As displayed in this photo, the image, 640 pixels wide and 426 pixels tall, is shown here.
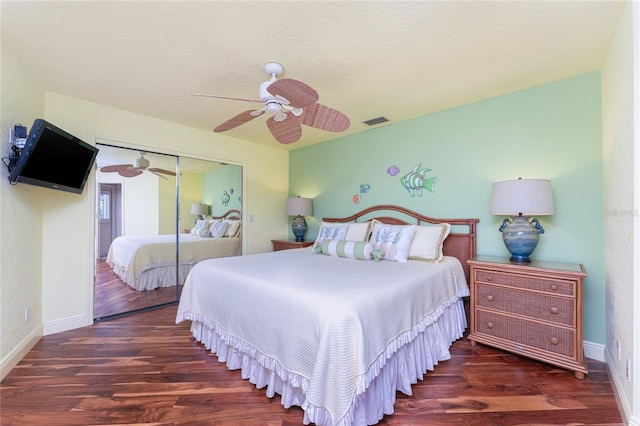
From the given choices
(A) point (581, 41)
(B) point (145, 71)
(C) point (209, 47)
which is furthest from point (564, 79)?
(B) point (145, 71)

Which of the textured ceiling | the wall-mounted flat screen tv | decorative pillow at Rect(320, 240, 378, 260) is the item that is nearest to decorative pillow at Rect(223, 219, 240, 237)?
decorative pillow at Rect(320, 240, 378, 260)

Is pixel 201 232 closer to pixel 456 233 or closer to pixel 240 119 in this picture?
pixel 240 119

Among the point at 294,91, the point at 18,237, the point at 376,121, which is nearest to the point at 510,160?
the point at 376,121

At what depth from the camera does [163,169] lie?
3.63 meters

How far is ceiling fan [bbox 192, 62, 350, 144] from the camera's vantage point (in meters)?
1.72

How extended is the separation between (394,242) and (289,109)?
5.37ft

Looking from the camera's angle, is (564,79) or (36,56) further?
(564,79)

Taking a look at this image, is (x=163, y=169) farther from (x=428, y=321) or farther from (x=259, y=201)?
(x=428, y=321)

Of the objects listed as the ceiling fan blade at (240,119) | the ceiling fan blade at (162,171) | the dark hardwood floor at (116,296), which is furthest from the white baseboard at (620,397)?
the ceiling fan blade at (162,171)

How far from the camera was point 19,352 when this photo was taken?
2250 mm

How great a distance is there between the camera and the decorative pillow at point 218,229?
13.4 ft

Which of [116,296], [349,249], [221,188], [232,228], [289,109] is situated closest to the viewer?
[289,109]

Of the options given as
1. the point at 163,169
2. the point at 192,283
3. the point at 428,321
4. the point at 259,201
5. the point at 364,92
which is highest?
the point at 364,92

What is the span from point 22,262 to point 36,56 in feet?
5.45
